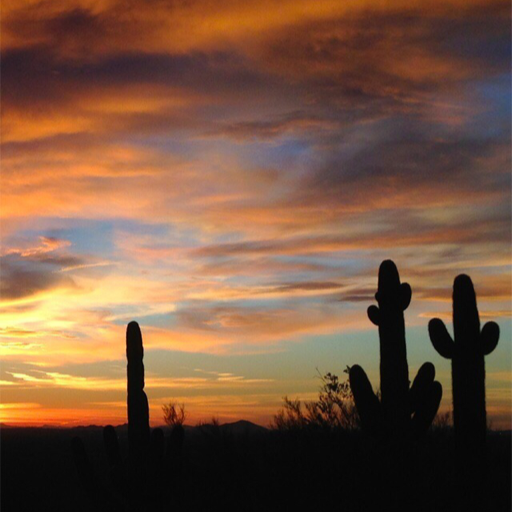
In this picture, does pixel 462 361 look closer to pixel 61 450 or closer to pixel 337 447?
pixel 337 447

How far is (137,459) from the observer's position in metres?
14.3

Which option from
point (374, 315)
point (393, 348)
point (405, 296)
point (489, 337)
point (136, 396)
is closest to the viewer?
point (489, 337)

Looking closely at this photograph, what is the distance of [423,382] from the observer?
11242 millimetres

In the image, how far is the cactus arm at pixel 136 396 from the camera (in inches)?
572

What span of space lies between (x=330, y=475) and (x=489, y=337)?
6444 millimetres

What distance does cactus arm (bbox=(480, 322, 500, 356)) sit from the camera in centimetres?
1060

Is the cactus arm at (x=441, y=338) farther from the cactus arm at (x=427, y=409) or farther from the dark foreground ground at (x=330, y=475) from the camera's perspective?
the dark foreground ground at (x=330, y=475)

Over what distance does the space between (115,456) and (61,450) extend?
42053mm

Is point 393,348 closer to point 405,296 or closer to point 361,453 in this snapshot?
point 405,296

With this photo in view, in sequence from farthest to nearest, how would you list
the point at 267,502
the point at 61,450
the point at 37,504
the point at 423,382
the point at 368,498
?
the point at 61,450 < the point at 37,504 < the point at 267,502 < the point at 368,498 < the point at 423,382

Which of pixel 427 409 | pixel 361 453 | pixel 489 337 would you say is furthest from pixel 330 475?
pixel 489 337

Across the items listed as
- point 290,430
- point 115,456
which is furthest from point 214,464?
point 115,456

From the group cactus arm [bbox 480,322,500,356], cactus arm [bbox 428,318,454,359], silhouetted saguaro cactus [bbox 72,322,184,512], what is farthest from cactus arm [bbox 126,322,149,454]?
cactus arm [bbox 480,322,500,356]

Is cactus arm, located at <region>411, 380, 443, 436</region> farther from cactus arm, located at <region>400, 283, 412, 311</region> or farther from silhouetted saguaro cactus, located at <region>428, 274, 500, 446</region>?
cactus arm, located at <region>400, 283, 412, 311</region>
